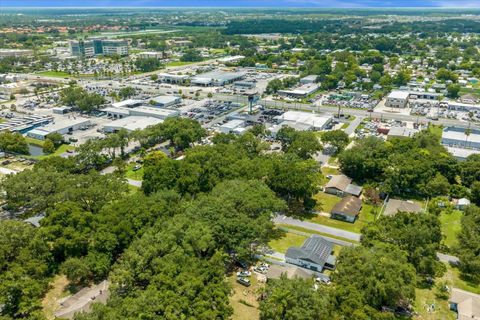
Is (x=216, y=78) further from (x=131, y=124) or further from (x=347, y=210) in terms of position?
(x=347, y=210)

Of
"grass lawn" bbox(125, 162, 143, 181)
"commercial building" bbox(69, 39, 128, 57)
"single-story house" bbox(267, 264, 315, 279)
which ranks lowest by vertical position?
"grass lawn" bbox(125, 162, 143, 181)

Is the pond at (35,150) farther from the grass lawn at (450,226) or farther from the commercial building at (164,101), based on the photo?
the grass lawn at (450,226)

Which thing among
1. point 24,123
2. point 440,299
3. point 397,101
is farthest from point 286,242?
point 397,101

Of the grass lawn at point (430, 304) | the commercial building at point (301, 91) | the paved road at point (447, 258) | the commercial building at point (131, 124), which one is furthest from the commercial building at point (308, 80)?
the grass lawn at point (430, 304)

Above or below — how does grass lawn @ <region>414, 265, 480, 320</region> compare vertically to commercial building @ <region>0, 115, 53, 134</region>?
below

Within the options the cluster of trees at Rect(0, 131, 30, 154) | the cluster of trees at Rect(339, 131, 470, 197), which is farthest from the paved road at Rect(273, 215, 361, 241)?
the cluster of trees at Rect(0, 131, 30, 154)

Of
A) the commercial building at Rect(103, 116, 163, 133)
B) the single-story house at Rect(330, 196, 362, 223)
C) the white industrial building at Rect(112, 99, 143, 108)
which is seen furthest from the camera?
the white industrial building at Rect(112, 99, 143, 108)

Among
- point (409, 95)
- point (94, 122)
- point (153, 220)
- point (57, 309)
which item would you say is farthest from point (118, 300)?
point (409, 95)

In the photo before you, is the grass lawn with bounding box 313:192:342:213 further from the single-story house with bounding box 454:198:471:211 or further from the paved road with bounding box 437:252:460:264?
the single-story house with bounding box 454:198:471:211
